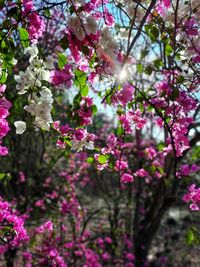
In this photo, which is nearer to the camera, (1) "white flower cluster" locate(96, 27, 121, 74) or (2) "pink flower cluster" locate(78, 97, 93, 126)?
(1) "white flower cluster" locate(96, 27, 121, 74)

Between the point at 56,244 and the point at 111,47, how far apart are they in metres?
4.43

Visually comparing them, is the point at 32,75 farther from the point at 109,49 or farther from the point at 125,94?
the point at 125,94

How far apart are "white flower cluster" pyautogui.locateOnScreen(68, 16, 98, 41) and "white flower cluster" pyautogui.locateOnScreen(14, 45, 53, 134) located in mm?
272

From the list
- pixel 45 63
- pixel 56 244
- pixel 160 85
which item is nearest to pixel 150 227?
pixel 56 244

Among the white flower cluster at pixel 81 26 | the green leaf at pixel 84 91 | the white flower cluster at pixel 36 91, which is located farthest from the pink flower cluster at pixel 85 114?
the white flower cluster at pixel 81 26

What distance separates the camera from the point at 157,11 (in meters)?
2.77

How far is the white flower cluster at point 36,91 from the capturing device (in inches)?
90.1

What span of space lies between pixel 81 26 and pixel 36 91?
1.38ft

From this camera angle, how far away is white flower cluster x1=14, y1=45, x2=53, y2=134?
7.51 ft

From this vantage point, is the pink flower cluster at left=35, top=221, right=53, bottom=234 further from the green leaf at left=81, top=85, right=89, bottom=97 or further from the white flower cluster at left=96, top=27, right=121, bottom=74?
the white flower cluster at left=96, top=27, right=121, bottom=74

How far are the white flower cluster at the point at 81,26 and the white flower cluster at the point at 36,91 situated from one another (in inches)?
10.7

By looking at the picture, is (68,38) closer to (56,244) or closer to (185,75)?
(185,75)

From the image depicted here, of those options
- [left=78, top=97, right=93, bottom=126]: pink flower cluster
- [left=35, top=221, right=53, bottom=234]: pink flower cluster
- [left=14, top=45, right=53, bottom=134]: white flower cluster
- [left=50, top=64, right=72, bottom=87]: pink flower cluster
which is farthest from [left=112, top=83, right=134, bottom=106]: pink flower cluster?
[left=35, top=221, right=53, bottom=234]: pink flower cluster

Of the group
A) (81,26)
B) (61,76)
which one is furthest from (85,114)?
(81,26)
